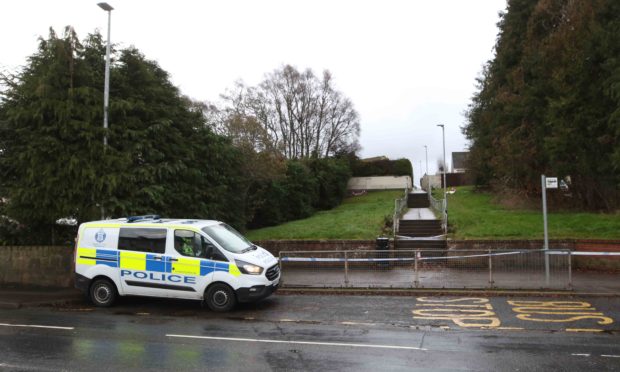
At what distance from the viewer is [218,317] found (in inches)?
425

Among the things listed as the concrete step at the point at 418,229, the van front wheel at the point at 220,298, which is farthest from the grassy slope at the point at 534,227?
the van front wheel at the point at 220,298

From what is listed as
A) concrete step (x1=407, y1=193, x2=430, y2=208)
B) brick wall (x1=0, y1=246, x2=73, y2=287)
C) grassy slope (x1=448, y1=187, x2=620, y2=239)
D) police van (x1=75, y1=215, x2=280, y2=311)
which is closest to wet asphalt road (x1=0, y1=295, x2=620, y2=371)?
police van (x1=75, y1=215, x2=280, y2=311)

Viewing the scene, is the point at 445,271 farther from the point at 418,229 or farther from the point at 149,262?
the point at 149,262

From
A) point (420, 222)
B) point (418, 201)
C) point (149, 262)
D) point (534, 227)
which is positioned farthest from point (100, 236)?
point (418, 201)

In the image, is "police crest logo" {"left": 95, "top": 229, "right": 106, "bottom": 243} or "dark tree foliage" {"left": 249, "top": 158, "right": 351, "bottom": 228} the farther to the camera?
"dark tree foliage" {"left": 249, "top": 158, "right": 351, "bottom": 228}

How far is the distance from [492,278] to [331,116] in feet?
162

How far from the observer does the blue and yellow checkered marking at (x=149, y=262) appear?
36.9 ft

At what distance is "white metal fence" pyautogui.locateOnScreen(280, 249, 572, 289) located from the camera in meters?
13.3

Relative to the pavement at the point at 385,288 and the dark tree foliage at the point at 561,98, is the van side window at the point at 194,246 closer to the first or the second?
the pavement at the point at 385,288

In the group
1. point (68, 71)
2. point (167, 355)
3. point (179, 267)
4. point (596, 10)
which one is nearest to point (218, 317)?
point (179, 267)

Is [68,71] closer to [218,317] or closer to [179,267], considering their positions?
[179,267]

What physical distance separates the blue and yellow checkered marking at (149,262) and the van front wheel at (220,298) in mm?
397

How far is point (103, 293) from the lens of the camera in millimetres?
12008

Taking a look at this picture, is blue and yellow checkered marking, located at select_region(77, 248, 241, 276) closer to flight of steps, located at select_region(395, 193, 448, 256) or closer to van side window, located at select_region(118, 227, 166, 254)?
van side window, located at select_region(118, 227, 166, 254)
